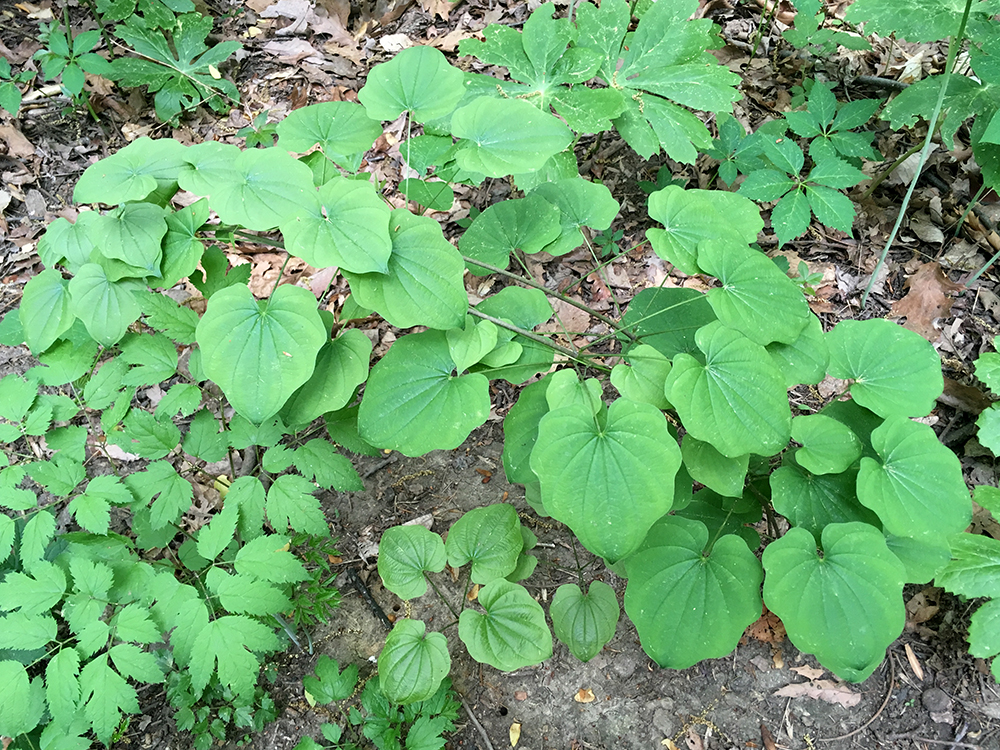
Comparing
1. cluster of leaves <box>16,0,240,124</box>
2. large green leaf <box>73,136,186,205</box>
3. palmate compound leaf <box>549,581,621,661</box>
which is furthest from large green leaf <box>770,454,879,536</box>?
cluster of leaves <box>16,0,240,124</box>

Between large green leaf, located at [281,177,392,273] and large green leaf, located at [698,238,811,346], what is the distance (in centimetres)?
94

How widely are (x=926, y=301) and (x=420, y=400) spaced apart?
250 cm

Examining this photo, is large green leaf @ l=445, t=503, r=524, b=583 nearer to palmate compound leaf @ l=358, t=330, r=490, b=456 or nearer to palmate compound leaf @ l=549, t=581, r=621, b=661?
palmate compound leaf @ l=549, t=581, r=621, b=661

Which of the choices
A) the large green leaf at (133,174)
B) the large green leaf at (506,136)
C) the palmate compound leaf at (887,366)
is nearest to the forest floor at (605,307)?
the large green leaf at (506,136)

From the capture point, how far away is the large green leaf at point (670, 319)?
2.03 meters

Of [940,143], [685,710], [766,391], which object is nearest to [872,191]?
[940,143]

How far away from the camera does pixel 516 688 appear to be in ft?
7.48

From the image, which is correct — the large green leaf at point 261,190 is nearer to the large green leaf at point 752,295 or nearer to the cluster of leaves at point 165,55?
the large green leaf at point 752,295

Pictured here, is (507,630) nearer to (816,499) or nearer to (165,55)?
(816,499)

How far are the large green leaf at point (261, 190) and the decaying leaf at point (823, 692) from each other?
227cm

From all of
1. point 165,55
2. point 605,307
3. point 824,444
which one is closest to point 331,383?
point 824,444

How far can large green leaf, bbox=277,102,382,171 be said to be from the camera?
6.44 ft

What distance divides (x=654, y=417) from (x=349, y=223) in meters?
0.96

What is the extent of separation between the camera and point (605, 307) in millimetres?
3094
